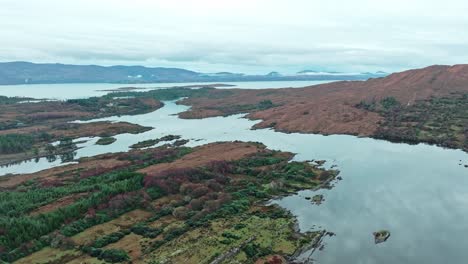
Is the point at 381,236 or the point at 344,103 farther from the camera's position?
the point at 344,103

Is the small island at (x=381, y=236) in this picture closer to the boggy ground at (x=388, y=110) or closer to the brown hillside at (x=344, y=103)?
the boggy ground at (x=388, y=110)

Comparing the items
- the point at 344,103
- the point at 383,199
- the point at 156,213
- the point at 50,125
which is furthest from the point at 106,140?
the point at 344,103

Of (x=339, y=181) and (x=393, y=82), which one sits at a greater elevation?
(x=393, y=82)

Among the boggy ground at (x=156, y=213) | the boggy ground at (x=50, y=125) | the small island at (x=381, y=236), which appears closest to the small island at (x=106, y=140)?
the boggy ground at (x=50, y=125)

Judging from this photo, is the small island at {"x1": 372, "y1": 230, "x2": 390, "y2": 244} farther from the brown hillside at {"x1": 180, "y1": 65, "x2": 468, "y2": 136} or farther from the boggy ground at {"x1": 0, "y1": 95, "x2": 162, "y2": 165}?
the boggy ground at {"x1": 0, "y1": 95, "x2": 162, "y2": 165}

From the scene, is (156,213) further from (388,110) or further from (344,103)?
(344,103)

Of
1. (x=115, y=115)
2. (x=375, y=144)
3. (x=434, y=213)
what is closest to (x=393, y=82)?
(x=375, y=144)

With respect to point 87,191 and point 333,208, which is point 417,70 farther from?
point 87,191

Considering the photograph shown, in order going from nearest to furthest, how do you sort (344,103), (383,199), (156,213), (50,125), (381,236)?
(381,236)
(156,213)
(383,199)
(50,125)
(344,103)
